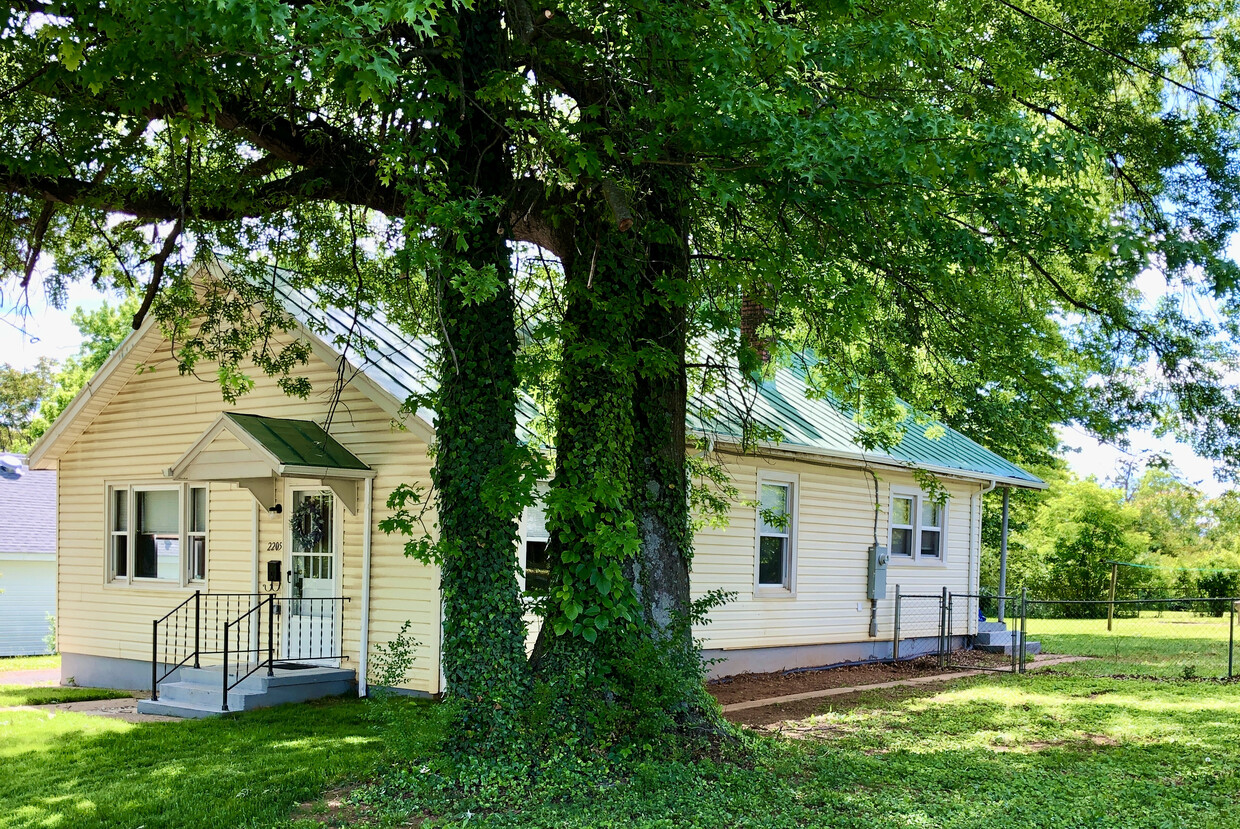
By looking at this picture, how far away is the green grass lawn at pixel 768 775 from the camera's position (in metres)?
7.53

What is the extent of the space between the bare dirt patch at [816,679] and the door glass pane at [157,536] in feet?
26.1

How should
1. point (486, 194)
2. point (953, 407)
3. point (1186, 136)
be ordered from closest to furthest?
1. point (486, 194)
2. point (1186, 136)
3. point (953, 407)

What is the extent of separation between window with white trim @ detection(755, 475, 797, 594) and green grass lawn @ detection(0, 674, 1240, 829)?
11.9 ft

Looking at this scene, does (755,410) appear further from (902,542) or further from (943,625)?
(943,625)

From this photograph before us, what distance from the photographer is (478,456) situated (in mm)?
→ 8500

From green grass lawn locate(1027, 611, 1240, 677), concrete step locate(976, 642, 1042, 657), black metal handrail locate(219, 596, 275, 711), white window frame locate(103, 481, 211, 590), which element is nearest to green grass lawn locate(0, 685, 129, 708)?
white window frame locate(103, 481, 211, 590)

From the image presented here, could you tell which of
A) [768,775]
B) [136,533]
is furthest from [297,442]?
[768,775]

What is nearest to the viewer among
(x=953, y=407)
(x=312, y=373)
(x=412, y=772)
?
(x=412, y=772)

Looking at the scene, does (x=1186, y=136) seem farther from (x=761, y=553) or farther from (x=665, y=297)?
(x=761, y=553)

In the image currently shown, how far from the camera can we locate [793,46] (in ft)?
22.0

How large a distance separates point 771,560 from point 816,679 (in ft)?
6.29

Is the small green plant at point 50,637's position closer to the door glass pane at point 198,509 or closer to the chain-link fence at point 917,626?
the door glass pane at point 198,509

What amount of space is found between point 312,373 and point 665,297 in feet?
22.9

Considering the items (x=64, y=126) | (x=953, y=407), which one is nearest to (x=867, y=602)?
(x=953, y=407)
